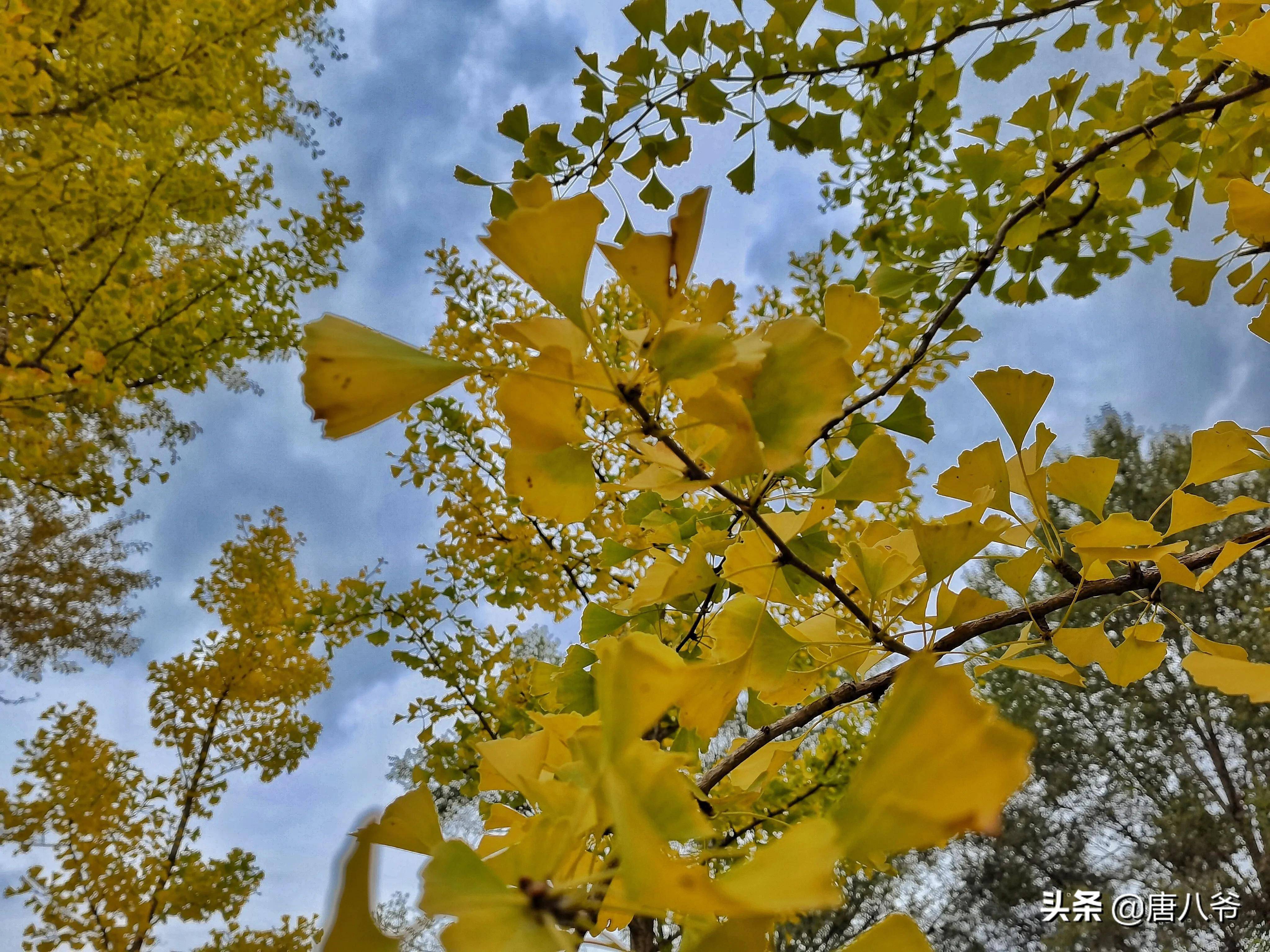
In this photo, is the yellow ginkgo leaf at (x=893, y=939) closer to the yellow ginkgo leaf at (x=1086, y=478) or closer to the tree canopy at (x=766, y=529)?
the tree canopy at (x=766, y=529)

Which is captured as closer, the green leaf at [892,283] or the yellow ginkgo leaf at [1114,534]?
the yellow ginkgo leaf at [1114,534]

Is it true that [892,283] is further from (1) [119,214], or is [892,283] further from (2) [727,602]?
(1) [119,214]

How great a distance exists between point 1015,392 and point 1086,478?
0.09 meters

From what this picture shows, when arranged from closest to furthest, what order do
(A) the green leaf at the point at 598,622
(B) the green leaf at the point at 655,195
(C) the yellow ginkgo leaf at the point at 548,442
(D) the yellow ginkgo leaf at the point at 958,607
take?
(C) the yellow ginkgo leaf at the point at 548,442, (D) the yellow ginkgo leaf at the point at 958,607, (A) the green leaf at the point at 598,622, (B) the green leaf at the point at 655,195

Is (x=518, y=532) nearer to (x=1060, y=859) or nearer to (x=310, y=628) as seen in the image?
(x=310, y=628)

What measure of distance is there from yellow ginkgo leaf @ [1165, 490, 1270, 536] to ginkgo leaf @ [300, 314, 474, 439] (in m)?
0.36

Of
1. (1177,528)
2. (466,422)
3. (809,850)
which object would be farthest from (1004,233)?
(466,422)

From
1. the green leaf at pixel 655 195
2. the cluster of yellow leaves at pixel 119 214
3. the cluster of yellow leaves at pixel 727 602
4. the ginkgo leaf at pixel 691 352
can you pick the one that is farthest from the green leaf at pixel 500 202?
the cluster of yellow leaves at pixel 119 214

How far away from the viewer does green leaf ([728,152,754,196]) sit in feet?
2.43

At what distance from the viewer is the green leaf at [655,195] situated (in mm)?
704

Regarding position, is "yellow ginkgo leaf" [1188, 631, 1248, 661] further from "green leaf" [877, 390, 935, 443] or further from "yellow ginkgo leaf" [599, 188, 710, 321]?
"yellow ginkgo leaf" [599, 188, 710, 321]

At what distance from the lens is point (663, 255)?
18cm

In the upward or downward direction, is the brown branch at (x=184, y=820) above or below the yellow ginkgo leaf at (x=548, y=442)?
above

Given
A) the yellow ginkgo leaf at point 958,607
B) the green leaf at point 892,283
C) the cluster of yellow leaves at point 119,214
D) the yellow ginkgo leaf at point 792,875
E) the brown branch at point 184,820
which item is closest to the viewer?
the yellow ginkgo leaf at point 792,875
